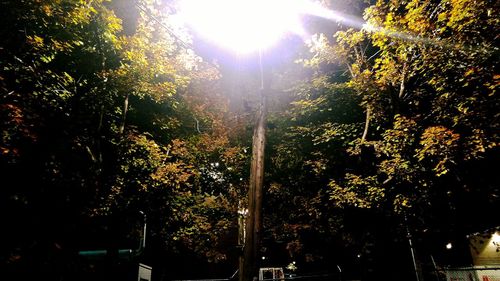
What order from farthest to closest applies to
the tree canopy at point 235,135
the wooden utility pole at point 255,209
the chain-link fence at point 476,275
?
the chain-link fence at point 476,275, the tree canopy at point 235,135, the wooden utility pole at point 255,209

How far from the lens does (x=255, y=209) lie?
727 centimetres

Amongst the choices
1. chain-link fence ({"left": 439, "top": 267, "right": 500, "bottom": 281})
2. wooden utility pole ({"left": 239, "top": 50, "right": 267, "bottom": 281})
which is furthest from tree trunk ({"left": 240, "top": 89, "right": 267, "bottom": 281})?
chain-link fence ({"left": 439, "top": 267, "right": 500, "bottom": 281})

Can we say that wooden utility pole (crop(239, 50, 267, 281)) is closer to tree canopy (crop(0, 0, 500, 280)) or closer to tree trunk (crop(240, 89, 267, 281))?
tree trunk (crop(240, 89, 267, 281))

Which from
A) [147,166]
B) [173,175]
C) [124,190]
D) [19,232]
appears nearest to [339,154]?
[173,175]

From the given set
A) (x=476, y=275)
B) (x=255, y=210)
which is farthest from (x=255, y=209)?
(x=476, y=275)

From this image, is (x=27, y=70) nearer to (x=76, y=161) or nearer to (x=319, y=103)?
(x=76, y=161)

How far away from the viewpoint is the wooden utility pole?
22.8 feet

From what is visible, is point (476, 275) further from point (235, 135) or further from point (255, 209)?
point (235, 135)

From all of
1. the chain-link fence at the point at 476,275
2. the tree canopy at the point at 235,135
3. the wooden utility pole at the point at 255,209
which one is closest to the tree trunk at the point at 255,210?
the wooden utility pole at the point at 255,209

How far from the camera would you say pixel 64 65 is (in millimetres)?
12438

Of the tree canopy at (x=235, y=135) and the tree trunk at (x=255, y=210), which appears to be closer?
the tree trunk at (x=255, y=210)

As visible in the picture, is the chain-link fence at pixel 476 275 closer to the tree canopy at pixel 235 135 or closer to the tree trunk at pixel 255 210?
the tree canopy at pixel 235 135

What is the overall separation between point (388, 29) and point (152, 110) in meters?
12.8

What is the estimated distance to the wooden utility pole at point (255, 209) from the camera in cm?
695
